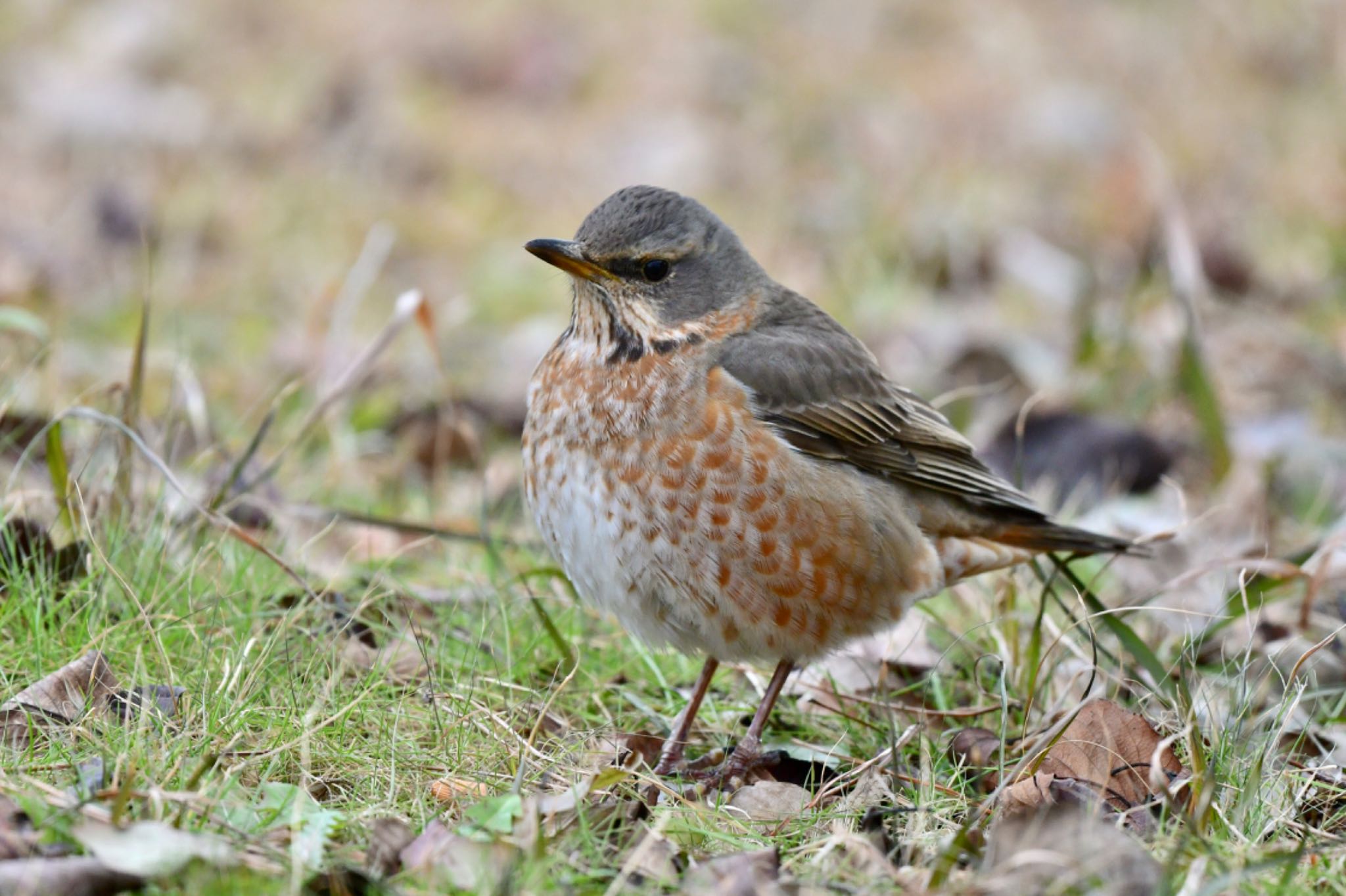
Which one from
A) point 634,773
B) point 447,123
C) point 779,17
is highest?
point 779,17

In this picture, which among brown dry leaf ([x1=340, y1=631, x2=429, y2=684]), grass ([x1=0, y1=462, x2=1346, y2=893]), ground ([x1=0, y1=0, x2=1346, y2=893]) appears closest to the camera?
grass ([x1=0, y1=462, x2=1346, y2=893])

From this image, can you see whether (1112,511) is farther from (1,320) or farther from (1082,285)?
(1,320)

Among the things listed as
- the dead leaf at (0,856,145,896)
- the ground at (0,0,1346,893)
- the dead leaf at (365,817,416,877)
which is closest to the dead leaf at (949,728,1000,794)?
the ground at (0,0,1346,893)

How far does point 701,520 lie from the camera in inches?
170

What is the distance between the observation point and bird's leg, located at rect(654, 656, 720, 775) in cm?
420

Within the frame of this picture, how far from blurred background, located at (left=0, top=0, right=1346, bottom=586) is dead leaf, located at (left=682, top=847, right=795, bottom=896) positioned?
7.34 feet

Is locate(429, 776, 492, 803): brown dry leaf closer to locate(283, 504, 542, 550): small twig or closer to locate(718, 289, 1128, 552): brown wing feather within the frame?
locate(283, 504, 542, 550): small twig

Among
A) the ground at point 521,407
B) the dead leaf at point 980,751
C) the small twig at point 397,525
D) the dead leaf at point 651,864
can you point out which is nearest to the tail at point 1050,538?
the ground at point 521,407

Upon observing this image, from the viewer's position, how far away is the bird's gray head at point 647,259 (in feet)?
15.5

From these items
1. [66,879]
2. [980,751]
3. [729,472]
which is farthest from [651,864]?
[729,472]

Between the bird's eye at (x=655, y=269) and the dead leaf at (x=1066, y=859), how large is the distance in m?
2.27

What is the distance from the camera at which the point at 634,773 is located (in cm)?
366

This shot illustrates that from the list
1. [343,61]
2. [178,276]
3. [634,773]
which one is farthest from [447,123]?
[634,773]

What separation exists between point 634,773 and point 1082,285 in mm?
5342
